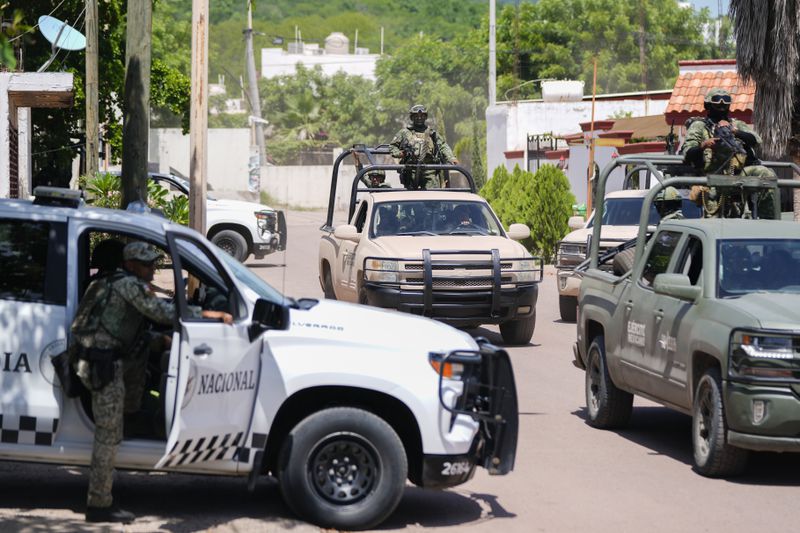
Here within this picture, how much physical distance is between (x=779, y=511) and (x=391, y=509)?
242 cm

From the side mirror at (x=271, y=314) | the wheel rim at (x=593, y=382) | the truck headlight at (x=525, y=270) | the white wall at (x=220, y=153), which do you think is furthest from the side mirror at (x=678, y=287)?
the white wall at (x=220, y=153)

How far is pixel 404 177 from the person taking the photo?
1808 cm

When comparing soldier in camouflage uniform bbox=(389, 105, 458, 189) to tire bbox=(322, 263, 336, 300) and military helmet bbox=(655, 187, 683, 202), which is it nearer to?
tire bbox=(322, 263, 336, 300)

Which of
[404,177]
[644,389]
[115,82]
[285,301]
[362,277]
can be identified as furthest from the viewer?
[115,82]

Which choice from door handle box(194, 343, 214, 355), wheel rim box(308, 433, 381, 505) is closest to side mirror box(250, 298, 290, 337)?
door handle box(194, 343, 214, 355)

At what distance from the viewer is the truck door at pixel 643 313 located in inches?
381

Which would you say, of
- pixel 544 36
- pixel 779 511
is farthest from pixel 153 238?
pixel 544 36

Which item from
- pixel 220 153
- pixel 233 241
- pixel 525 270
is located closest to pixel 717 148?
pixel 525 270

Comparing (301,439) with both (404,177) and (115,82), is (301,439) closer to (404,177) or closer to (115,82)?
(404,177)

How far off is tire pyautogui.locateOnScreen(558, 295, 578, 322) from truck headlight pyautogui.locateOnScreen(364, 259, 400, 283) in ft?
14.6

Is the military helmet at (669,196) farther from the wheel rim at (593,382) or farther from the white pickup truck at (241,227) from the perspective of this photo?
the white pickup truck at (241,227)

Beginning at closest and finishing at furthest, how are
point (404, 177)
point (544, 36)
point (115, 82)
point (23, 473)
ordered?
point (23, 473) → point (404, 177) → point (115, 82) → point (544, 36)

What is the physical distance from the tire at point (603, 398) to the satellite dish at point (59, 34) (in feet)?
45.3

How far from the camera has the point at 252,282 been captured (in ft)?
25.7
